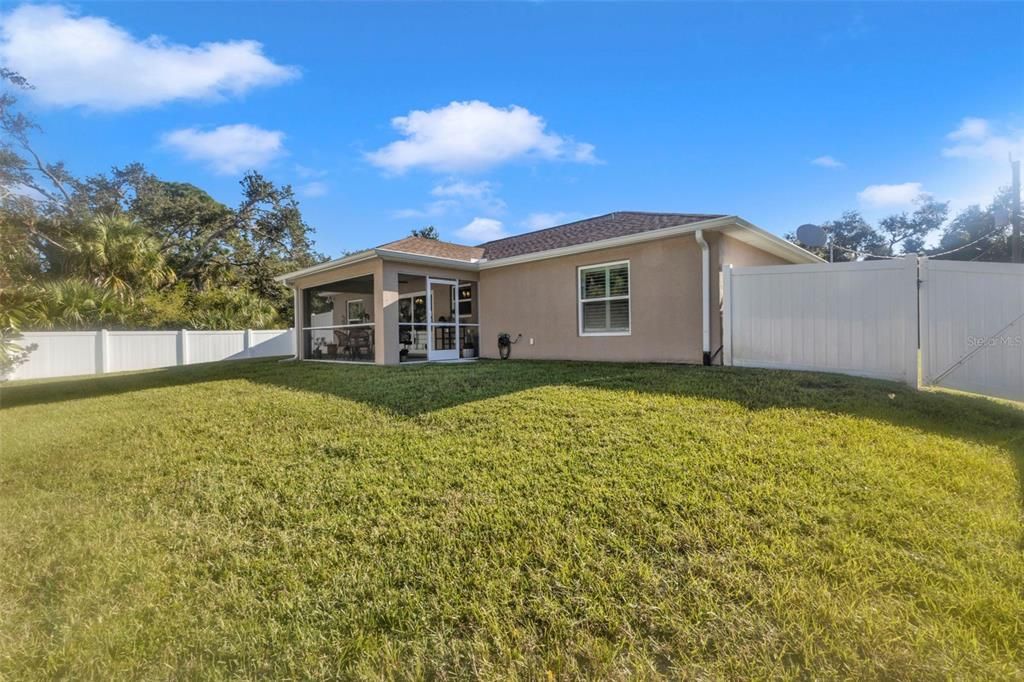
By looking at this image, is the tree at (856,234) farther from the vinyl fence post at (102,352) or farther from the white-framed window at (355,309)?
the vinyl fence post at (102,352)

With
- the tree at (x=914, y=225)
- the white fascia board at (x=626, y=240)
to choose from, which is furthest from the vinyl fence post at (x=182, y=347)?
the tree at (x=914, y=225)

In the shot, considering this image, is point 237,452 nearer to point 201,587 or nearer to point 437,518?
point 201,587

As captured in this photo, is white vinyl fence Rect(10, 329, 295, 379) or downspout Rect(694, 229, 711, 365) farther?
white vinyl fence Rect(10, 329, 295, 379)

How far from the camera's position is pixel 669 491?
130 inches

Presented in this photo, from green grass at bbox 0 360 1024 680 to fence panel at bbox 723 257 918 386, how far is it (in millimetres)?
1244

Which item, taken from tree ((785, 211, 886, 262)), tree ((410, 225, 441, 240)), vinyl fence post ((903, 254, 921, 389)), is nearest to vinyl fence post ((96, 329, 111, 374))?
vinyl fence post ((903, 254, 921, 389))

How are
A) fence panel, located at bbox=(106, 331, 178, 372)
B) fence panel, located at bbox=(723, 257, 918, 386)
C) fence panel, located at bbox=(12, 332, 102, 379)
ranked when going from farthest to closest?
fence panel, located at bbox=(106, 331, 178, 372) → fence panel, located at bbox=(12, 332, 102, 379) → fence panel, located at bbox=(723, 257, 918, 386)

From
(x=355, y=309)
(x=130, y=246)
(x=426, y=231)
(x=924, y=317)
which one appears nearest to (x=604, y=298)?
(x=924, y=317)

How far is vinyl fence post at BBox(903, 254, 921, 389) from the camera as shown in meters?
6.21

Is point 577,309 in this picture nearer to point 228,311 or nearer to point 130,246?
point 130,246

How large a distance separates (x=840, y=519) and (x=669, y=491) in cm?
106

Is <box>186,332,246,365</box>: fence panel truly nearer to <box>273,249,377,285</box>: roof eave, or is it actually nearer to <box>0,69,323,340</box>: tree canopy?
<box>0,69,323,340</box>: tree canopy

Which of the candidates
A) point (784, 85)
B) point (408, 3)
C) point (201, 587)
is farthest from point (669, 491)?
point (784, 85)

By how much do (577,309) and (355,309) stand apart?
479 inches
